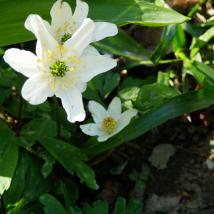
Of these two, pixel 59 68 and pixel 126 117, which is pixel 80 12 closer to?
Result: pixel 59 68

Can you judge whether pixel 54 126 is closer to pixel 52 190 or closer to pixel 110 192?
pixel 52 190

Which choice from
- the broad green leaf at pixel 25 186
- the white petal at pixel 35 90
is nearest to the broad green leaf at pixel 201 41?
the broad green leaf at pixel 25 186

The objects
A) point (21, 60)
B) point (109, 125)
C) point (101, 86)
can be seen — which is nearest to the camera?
point (21, 60)

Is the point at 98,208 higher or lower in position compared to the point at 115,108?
lower

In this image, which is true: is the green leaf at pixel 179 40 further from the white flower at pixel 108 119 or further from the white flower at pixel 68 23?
the white flower at pixel 68 23

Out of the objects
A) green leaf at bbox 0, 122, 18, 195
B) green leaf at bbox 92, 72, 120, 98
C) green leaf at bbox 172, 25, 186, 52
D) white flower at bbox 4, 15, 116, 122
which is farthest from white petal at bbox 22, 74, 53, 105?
green leaf at bbox 172, 25, 186, 52

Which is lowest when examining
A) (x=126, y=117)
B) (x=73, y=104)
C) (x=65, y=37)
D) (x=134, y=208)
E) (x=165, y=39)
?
(x=134, y=208)

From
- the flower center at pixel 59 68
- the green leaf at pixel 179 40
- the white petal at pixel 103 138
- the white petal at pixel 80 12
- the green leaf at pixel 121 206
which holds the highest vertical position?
the white petal at pixel 80 12

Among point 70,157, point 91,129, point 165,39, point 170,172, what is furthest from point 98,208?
point 165,39
